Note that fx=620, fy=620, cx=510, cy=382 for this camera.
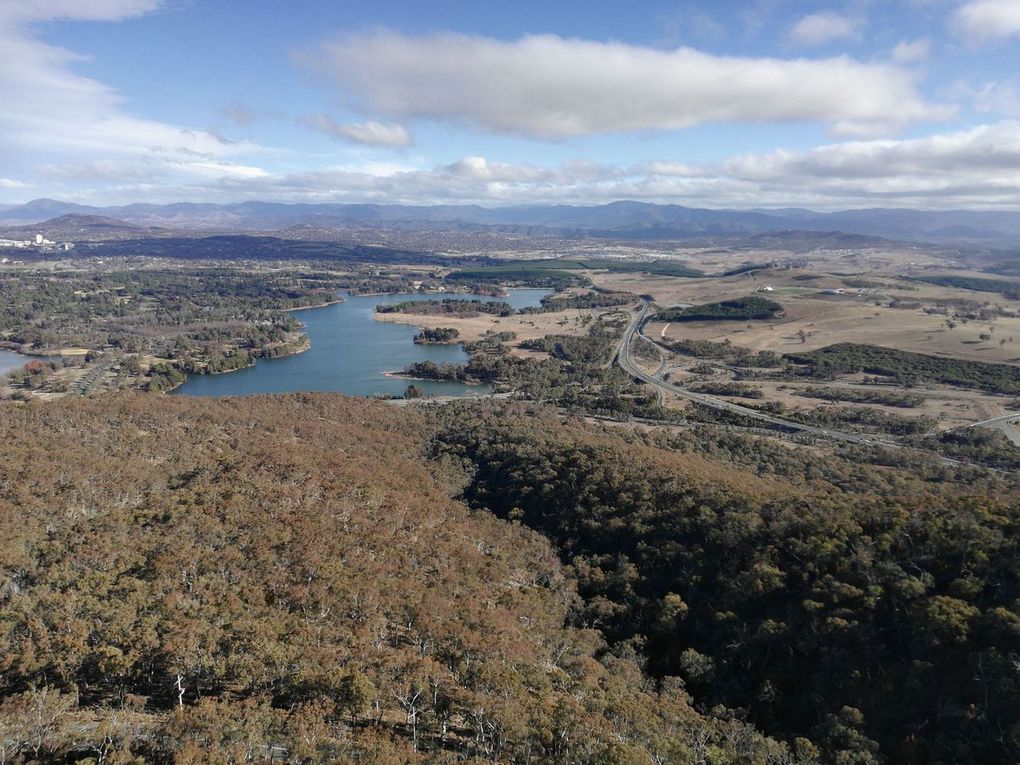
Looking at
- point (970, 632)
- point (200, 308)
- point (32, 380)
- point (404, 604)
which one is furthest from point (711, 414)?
point (200, 308)

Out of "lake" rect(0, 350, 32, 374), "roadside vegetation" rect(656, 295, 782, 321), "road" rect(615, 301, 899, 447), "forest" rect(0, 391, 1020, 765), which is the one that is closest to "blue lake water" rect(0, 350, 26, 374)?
"lake" rect(0, 350, 32, 374)

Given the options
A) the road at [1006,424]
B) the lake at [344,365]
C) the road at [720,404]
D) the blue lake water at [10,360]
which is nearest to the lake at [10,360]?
the blue lake water at [10,360]

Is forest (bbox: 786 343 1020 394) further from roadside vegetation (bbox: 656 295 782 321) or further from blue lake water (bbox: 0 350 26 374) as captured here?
blue lake water (bbox: 0 350 26 374)

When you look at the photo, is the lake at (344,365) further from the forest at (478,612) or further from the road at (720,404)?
the forest at (478,612)

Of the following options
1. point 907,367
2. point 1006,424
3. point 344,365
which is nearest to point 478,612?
point 1006,424

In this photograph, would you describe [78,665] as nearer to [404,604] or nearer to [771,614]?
[404,604]

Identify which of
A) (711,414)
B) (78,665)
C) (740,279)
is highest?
(740,279)

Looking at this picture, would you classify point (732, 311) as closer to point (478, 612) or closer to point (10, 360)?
point (478, 612)
